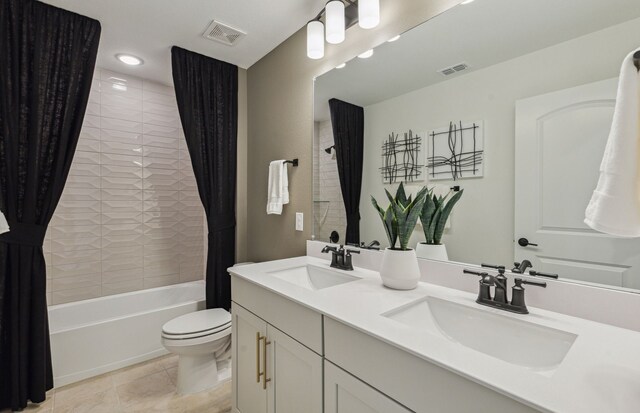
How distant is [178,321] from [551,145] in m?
2.21

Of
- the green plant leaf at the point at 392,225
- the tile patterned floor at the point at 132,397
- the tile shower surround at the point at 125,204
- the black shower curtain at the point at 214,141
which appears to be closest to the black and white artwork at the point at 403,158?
the green plant leaf at the point at 392,225

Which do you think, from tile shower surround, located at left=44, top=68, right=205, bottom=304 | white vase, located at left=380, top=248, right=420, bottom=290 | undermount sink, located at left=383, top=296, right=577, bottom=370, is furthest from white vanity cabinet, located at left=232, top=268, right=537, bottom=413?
tile shower surround, located at left=44, top=68, right=205, bottom=304

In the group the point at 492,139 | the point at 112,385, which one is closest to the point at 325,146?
the point at 492,139

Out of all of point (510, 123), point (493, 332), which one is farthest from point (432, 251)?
point (510, 123)

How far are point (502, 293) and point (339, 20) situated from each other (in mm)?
1487

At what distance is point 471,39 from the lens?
117cm

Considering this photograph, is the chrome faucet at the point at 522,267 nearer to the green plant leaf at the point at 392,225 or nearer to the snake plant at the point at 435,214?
the snake plant at the point at 435,214

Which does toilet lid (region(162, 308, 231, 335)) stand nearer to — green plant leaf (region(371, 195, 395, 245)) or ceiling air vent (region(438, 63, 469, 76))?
green plant leaf (region(371, 195, 395, 245))

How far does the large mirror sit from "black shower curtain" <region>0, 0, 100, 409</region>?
1888 mm

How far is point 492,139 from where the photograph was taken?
1108mm

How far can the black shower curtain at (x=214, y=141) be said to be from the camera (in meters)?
2.27

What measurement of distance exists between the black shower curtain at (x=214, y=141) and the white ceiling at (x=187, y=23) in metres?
0.14

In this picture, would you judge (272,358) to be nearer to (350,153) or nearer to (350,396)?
(350,396)

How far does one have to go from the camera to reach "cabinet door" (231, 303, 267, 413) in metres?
1.29
